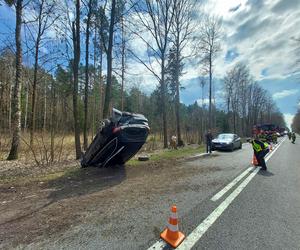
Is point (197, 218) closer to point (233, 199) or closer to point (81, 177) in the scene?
point (233, 199)

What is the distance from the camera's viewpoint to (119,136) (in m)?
8.09

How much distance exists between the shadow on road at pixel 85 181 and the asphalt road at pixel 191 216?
41 centimetres

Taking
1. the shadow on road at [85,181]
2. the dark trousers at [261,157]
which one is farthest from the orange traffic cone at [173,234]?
the dark trousers at [261,157]

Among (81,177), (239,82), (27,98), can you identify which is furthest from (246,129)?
(81,177)

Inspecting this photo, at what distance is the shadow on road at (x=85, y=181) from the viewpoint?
6.29 m

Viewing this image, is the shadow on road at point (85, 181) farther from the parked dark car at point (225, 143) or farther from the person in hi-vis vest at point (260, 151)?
the parked dark car at point (225, 143)

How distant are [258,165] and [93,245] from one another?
954 centimetres

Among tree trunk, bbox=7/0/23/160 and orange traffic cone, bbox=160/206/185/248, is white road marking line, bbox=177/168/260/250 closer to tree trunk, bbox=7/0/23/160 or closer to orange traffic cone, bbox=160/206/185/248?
orange traffic cone, bbox=160/206/185/248

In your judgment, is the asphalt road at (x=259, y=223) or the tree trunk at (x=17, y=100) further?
the tree trunk at (x=17, y=100)

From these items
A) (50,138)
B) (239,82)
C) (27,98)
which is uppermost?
(239,82)

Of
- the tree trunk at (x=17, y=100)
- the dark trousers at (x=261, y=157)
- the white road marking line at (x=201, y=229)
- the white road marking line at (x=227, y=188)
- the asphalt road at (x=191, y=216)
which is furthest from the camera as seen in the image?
the tree trunk at (x=17, y=100)

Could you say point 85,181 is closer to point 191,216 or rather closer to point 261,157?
point 191,216

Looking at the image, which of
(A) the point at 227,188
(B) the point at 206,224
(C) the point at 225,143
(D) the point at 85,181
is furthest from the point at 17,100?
(C) the point at 225,143

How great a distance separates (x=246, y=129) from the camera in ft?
232
